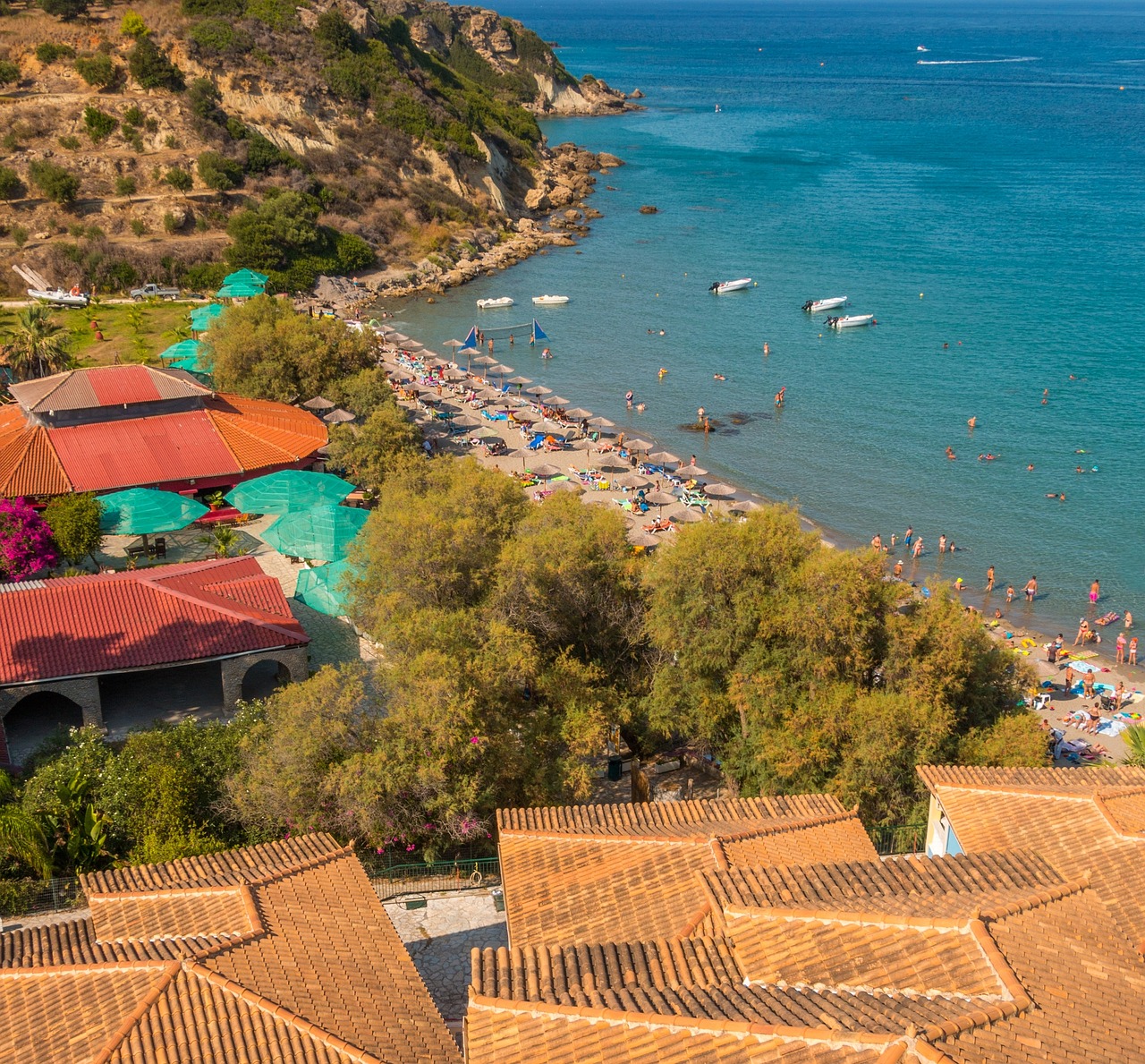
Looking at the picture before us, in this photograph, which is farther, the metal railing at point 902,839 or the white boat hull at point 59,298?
the white boat hull at point 59,298

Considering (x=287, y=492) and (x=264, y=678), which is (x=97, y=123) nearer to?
(x=287, y=492)

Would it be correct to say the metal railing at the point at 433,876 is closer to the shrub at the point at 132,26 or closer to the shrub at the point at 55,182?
the shrub at the point at 55,182

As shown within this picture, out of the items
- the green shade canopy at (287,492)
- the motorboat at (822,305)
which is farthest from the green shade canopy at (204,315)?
the motorboat at (822,305)

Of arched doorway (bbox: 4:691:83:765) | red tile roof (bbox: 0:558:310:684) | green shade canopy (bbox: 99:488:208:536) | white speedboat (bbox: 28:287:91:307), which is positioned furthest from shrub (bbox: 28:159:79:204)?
arched doorway (bbox: 4:691:83:765)

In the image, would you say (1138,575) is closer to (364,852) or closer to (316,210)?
(364,852)

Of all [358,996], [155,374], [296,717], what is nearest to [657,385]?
[155,374]

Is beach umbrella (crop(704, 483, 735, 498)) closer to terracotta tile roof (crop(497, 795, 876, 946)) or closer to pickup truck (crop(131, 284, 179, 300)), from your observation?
terracotta tile roof (crop(497, 795, 876, 946))
